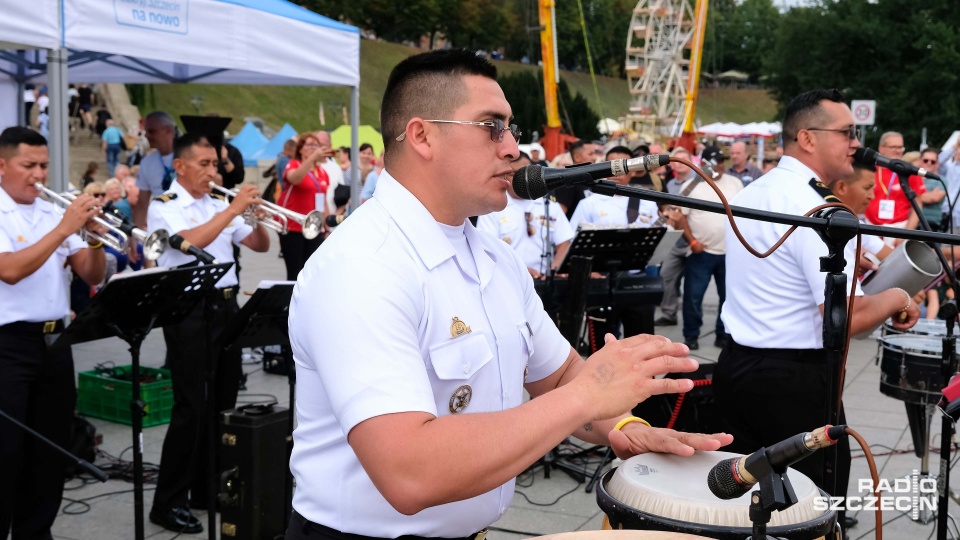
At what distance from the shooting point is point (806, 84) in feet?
152

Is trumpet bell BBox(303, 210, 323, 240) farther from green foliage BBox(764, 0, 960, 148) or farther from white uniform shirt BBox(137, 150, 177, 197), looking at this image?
green foliage BBox(764, 0, 960, 148)

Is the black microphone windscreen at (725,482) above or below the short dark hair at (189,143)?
below

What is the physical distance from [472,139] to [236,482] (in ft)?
11.0

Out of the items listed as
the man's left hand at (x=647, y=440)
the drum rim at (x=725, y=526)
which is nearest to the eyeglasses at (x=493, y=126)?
the man's left hand at (x=647, y=440)

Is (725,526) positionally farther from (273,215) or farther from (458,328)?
(273,215)

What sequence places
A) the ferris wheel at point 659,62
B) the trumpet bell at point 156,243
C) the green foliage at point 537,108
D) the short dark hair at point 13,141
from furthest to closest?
the ferris wheel at point 659,62, the green foliage at point 537,108, the trumpet bell at point 156,243, the short dark hair at point 13,141

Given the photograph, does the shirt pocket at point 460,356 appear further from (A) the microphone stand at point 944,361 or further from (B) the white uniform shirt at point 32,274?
(B) the white uniform shirt at point 32,274

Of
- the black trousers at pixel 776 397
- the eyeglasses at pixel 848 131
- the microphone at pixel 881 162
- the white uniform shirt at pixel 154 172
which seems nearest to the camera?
the microphone at pixel 881 162

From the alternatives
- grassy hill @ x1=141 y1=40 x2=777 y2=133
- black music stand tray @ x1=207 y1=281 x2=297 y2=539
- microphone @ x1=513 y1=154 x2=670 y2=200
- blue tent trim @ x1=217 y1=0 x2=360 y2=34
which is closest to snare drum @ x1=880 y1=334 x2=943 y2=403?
black music stand tray @ x1=207 y1=281 x2=297 y2=539

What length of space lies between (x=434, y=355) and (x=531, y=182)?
52 centimetres

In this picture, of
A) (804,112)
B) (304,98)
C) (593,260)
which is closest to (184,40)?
(593,260)

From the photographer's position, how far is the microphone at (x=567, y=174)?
239cm

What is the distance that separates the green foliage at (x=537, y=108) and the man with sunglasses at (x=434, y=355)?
125 ft

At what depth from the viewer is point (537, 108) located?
136ft
